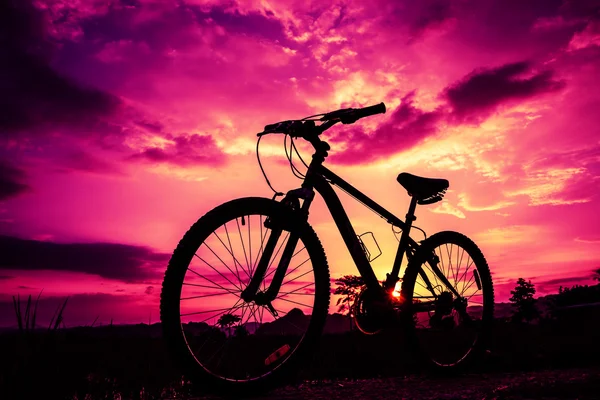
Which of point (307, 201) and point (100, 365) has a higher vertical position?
point (307, 201)

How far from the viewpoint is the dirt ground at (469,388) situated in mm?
2824

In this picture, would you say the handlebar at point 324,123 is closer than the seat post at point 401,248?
Yes

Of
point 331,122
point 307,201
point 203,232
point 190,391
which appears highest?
point 331,122

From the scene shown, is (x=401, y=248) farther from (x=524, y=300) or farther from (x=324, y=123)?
(x=524, y=300)

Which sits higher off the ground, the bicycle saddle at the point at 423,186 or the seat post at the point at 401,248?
the bicycle saddle at the point at 423,186

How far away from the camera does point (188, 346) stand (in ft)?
8.71

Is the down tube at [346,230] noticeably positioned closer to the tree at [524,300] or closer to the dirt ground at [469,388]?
the dirt ground at [469,388]

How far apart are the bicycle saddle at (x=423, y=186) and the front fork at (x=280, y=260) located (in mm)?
1376

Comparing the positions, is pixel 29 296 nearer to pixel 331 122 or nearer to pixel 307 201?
pixel 307 201

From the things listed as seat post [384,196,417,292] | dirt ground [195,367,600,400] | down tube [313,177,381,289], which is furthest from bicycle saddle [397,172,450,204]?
dirt ground [195,367,600,400]

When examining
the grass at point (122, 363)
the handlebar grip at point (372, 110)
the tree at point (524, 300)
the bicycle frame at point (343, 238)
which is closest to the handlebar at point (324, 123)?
the handlebar grip at point (372, 110)

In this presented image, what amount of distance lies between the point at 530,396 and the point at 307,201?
1.90 m

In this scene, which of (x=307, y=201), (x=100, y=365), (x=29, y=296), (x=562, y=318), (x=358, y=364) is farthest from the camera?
(x=562, y=318)

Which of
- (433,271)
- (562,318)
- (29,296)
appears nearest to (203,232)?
(29,296)
